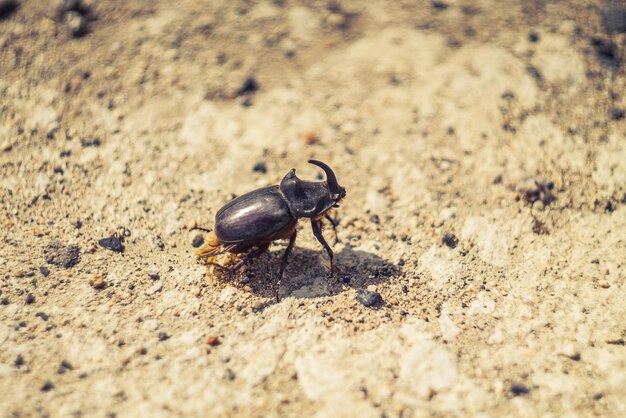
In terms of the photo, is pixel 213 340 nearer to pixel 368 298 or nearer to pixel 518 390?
pixel 368 298

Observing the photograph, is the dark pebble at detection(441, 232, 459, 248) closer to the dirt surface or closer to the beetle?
the dirt surface

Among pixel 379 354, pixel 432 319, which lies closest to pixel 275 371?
→ pixel 379 354

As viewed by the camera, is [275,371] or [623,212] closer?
[275,371]

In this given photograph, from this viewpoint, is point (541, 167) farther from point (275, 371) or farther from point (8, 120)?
point (8, 120)

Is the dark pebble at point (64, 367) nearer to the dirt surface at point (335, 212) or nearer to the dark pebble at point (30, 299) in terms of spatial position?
the dirt surface at point (335, 212)

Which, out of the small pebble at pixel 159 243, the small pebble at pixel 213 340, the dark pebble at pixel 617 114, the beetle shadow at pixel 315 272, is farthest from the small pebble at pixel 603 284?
the small pebble at pixel 159 243

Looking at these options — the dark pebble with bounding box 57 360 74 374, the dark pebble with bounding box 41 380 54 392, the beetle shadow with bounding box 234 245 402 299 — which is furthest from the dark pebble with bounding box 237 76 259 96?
the dark pebble with bounding box 41 380 54 392
